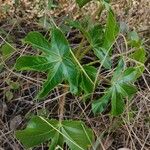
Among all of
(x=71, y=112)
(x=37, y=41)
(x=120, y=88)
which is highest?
(x=37, y=41)

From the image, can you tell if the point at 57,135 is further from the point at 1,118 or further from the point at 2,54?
the point at 2,54

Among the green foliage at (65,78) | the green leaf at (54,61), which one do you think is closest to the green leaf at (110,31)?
the green foliage at (65,78)

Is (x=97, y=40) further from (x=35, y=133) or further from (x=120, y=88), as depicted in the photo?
(x=35, y=133)

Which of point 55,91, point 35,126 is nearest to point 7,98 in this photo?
point 55,91

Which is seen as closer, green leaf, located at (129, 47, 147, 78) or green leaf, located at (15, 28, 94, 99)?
green leaf, located at (15, 28, 94, 99)

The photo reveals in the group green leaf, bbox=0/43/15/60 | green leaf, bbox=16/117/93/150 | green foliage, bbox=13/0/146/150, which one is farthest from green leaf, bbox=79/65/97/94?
green leaf, bbox=0/43/15/60

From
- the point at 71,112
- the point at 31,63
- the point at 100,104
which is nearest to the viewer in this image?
the point at 31,63

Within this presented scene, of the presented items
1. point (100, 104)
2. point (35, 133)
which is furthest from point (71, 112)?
point (35, 133)

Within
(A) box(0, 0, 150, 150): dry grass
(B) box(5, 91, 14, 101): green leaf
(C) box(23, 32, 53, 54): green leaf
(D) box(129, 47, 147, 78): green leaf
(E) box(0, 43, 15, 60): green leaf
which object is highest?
(C) box(23, 32, 53, 54): green leaf

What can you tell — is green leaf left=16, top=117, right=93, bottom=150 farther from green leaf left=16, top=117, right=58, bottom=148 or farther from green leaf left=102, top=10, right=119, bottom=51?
green leaf left=102, top=10, right=119, bottom=51
